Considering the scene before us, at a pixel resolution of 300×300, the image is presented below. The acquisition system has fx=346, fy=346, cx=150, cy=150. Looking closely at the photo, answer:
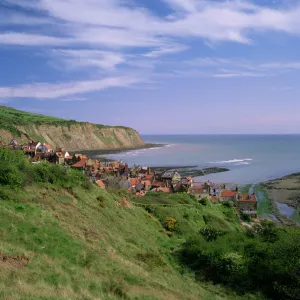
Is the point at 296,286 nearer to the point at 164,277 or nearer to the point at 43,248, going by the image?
the point at 164,277

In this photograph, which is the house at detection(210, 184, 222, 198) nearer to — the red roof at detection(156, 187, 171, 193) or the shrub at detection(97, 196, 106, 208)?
the red roof at detection(156, 187, 171, 193)

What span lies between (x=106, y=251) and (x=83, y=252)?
2.07m

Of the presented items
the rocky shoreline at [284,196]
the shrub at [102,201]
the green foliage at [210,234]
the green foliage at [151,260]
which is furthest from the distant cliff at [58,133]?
the green foliage at [151,260]

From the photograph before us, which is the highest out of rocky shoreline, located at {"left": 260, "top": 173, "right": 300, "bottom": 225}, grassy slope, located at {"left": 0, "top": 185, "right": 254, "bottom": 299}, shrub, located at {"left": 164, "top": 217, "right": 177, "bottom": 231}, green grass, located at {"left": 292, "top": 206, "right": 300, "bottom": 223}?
grassy slope, located at {"left": 0, "top": 185, "right": 254, "bottom": 299}

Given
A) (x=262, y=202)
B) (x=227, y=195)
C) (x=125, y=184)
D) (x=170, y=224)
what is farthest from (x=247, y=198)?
(x=170, y=224)

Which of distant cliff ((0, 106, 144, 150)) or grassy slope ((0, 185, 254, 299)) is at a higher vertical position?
distant cliff ((0, 106, 144, 150))

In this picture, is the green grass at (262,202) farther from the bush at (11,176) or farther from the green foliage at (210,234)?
the bush at (11,176)

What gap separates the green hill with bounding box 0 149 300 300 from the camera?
12.3 meters

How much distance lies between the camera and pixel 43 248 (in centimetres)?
1472

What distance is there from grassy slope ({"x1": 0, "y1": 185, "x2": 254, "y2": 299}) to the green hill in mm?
46

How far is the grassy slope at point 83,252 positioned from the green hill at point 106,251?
0.15ft

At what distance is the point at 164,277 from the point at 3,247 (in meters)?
7.90

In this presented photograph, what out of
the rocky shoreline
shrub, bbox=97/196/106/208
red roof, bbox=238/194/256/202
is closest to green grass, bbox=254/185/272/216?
the rocky shoreline

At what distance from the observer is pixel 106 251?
58.1 ft
